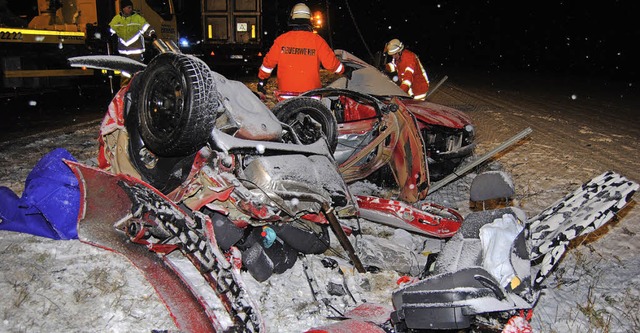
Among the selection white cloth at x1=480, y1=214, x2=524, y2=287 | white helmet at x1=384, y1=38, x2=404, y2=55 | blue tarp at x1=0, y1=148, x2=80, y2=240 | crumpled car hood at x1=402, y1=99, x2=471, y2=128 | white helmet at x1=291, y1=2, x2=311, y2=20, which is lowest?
blue tarp at x1=0, y1=148, x2=80, y2=240

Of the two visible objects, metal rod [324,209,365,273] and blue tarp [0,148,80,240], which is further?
blue tarp [0,148,80,240]

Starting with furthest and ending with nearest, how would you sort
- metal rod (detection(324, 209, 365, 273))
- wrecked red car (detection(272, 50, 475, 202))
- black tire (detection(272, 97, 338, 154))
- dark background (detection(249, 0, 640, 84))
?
dark background (detection(249, 0, 640, 84)), wrecked red car (detection(272, 50, 475, 202)), black tire (detection(272, 97, 338, 154)), metal rod (detection(324, 209, 365, 273))

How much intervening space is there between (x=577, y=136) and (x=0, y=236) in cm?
871

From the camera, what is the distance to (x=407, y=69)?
820cm

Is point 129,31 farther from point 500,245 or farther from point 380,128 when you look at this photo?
point 500,245

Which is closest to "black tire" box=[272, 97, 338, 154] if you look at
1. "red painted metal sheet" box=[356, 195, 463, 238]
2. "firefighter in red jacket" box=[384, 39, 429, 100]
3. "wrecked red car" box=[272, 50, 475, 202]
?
"wrecked red car" box=[272, 50, 475, 202]

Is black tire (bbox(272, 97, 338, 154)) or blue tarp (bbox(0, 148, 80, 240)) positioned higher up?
black tire (bbox(272, 97, 338, 154))

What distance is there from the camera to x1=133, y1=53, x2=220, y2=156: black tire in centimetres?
273

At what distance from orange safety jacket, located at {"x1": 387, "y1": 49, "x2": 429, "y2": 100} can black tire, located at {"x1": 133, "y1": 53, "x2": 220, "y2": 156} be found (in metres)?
5.70

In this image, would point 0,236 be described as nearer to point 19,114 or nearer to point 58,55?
point 19,114

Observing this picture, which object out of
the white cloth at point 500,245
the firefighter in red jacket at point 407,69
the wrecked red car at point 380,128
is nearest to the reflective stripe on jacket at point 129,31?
the wrecked red car at point 380,128

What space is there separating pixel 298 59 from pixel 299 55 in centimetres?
5

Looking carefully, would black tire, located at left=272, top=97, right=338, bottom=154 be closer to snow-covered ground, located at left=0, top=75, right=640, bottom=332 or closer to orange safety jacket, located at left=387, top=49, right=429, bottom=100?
snow-covered ground, located at left=0, top=75, right=640, bottom=332

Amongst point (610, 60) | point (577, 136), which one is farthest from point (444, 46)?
point (577, 136)
